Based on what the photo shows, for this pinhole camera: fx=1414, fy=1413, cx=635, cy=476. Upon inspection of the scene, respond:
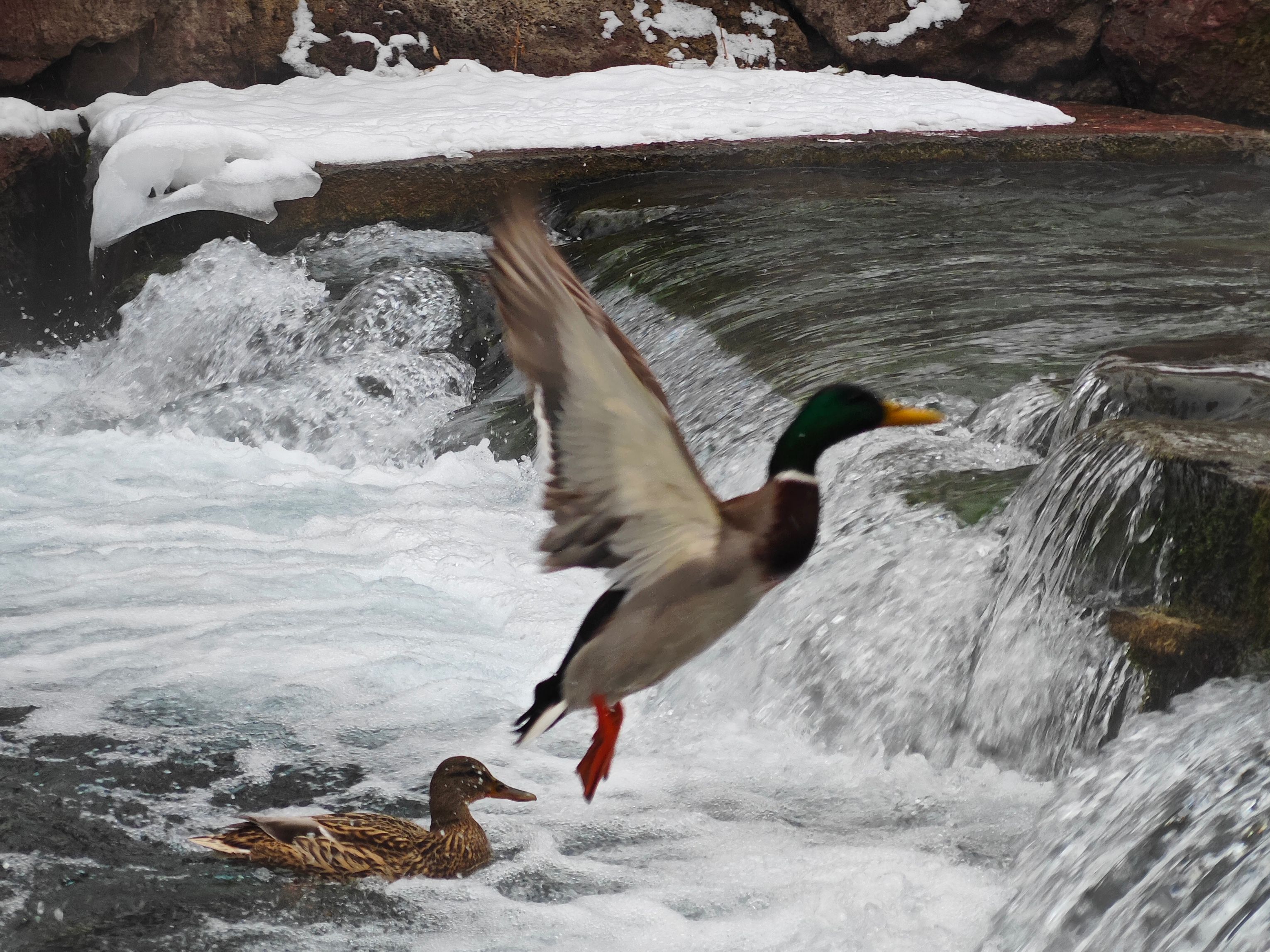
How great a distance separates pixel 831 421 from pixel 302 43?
851cm

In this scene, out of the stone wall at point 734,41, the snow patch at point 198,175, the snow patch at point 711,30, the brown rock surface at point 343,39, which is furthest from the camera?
the snow patch at point 711,30

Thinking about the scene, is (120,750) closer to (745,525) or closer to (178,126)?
(745,525)

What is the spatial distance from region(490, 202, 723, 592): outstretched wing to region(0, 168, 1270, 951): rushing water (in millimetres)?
1076

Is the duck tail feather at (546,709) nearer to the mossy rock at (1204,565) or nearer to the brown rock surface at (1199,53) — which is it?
the mossy rock at (1204,565)

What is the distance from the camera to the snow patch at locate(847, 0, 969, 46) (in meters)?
9.64

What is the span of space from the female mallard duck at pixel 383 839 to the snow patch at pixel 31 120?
653cm

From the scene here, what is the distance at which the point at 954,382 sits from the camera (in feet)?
15.1

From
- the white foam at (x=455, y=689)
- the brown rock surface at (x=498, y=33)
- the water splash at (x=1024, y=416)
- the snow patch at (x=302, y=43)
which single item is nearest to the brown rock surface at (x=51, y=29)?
the snow patch at (x=302, y=43)

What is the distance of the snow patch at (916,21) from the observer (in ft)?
31.6

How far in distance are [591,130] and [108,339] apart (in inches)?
117

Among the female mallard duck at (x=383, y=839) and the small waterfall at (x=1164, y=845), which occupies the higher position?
the small waterfall at (x=1164, y=845)

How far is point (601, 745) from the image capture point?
83.2 inches

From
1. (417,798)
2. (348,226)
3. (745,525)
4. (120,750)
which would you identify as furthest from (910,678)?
(348,226)

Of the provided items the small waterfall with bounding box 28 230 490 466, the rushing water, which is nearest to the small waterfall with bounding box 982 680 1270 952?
the rushing water
